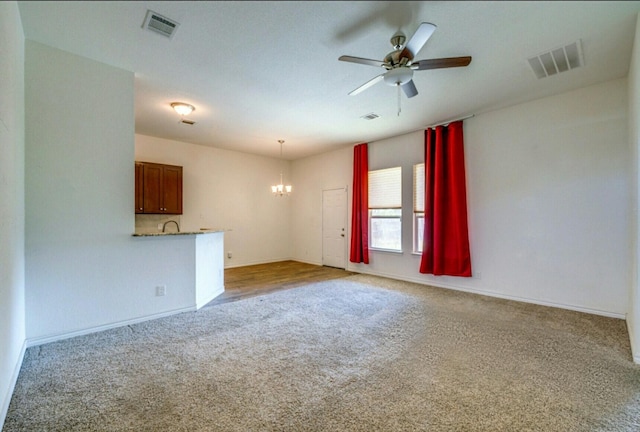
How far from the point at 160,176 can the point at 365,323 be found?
493cm

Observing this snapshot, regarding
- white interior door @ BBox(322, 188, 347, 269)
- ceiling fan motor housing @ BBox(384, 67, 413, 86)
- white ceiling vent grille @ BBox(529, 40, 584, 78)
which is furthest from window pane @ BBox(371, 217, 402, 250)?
ceiling fan motor housing @ BBox(384, 67, 413, 86)

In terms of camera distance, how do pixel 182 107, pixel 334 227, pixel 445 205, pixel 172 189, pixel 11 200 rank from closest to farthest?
pixel 11 200 → pixel 182 107 → pixel 445 205 → pixel 172 189 → pixel 334 227

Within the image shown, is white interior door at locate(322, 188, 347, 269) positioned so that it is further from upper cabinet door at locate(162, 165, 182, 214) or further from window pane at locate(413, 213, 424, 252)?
upper cabinet door at locate(162, 165, 182, 214)

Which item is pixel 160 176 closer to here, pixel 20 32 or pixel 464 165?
pixel 20 32

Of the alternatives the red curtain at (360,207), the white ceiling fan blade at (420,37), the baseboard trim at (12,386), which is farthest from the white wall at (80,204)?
the red curtain at (360,207)

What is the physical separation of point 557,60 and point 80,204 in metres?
5.42

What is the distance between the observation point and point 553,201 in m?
3.91

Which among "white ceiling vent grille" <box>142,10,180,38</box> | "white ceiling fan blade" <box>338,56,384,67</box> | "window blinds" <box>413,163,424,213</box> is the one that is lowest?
"window blinds" <box>413,163,424,213</box>

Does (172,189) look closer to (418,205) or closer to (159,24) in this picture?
(159,24)

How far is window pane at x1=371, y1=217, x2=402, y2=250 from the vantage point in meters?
5.79

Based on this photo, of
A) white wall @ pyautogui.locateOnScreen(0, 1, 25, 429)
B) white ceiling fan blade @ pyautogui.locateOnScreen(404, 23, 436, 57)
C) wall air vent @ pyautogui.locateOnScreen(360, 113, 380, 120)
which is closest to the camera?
white wall @ pyautogui.locateOnScreen(0, 1, 25, 429)

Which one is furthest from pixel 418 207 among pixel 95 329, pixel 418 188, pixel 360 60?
pixel 95 329

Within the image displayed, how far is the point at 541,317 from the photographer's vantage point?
11.6ft

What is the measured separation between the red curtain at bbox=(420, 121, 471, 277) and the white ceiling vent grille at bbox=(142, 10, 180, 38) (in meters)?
4.24
